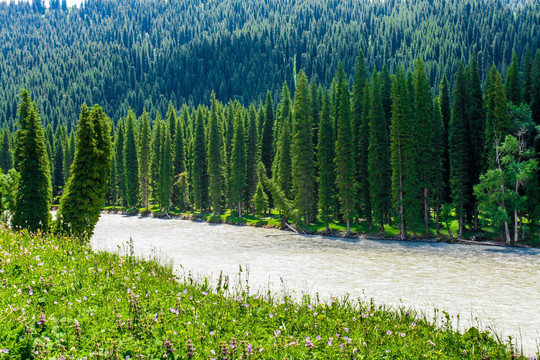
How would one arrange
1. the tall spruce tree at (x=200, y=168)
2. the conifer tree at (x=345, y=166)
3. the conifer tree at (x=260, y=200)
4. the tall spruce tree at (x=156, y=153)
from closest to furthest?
1. the conifer tree at (x=345, y=166)
2. the conifer tree at (x=260, y=200)
3. the tall spruce tree at (x=200, y=168)
4. the tall spruce tree at (x=156, y=153)

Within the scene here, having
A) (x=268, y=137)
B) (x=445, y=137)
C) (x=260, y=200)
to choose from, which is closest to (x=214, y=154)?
(x=268, y=137)

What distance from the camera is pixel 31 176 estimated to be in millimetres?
36344

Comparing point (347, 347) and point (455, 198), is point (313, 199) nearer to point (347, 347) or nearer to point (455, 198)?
point (455, 198)

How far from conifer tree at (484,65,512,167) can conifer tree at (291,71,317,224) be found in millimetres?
22526

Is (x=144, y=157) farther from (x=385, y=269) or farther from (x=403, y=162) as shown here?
(x=385, y=269)

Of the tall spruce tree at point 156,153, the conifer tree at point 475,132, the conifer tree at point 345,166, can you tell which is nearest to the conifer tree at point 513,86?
the conifer tree at point 475,132

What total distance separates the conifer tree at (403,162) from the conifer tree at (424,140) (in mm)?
918

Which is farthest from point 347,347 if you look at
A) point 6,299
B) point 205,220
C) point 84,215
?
point 205,220

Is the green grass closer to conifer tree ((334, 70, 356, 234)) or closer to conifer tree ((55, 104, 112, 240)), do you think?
conifer tree ((55, 104, 112, 240))

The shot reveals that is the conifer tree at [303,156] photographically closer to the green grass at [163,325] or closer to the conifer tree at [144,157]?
the conifer tree at [144,157]

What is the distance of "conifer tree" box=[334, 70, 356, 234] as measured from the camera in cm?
5575

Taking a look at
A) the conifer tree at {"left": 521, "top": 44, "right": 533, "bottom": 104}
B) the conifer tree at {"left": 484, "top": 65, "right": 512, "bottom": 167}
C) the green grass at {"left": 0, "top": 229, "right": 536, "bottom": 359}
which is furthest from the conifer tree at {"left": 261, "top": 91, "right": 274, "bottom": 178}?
the green grass at {"left": 0, "top": 229, "right": 536, "bottom": 359}

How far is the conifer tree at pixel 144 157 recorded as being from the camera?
91.8 metres

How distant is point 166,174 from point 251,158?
59.0 ft
